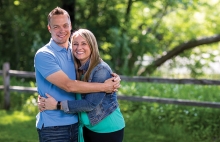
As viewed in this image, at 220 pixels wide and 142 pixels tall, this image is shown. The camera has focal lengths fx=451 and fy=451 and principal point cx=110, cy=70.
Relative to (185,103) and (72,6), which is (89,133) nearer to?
(185,103)

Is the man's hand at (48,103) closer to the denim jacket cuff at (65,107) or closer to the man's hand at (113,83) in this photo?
the denim jacket cuff at (65,107)

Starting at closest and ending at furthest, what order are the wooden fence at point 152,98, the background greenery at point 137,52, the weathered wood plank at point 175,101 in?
the weathered wood plank at point 175,101 < the wooden fence at point 152,98 < the background greenery at point 137,52

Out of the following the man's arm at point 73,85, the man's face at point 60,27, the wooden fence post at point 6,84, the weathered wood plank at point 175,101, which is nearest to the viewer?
the man's arm at point 73,85

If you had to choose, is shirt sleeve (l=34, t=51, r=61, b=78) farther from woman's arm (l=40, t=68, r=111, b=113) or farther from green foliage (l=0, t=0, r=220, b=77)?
green foliage (l=0, t=0, r=220, b=77)

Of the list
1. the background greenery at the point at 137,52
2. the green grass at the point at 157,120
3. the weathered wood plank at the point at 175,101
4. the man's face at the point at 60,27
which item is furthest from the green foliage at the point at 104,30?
the man's face at the point at 60,27

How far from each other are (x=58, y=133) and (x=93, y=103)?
36 centimetres

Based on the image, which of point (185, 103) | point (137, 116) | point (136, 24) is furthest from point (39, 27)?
point (185, 103)

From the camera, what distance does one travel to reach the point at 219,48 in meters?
19.6

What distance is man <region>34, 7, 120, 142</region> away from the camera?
10.8 feet

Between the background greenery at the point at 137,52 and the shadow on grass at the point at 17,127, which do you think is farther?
the background greenery at the point at 137,52

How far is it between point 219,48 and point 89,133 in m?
16.9

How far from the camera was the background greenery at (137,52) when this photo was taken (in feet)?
27.8

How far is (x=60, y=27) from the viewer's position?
136 inches

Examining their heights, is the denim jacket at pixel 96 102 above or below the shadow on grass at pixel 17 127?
above
